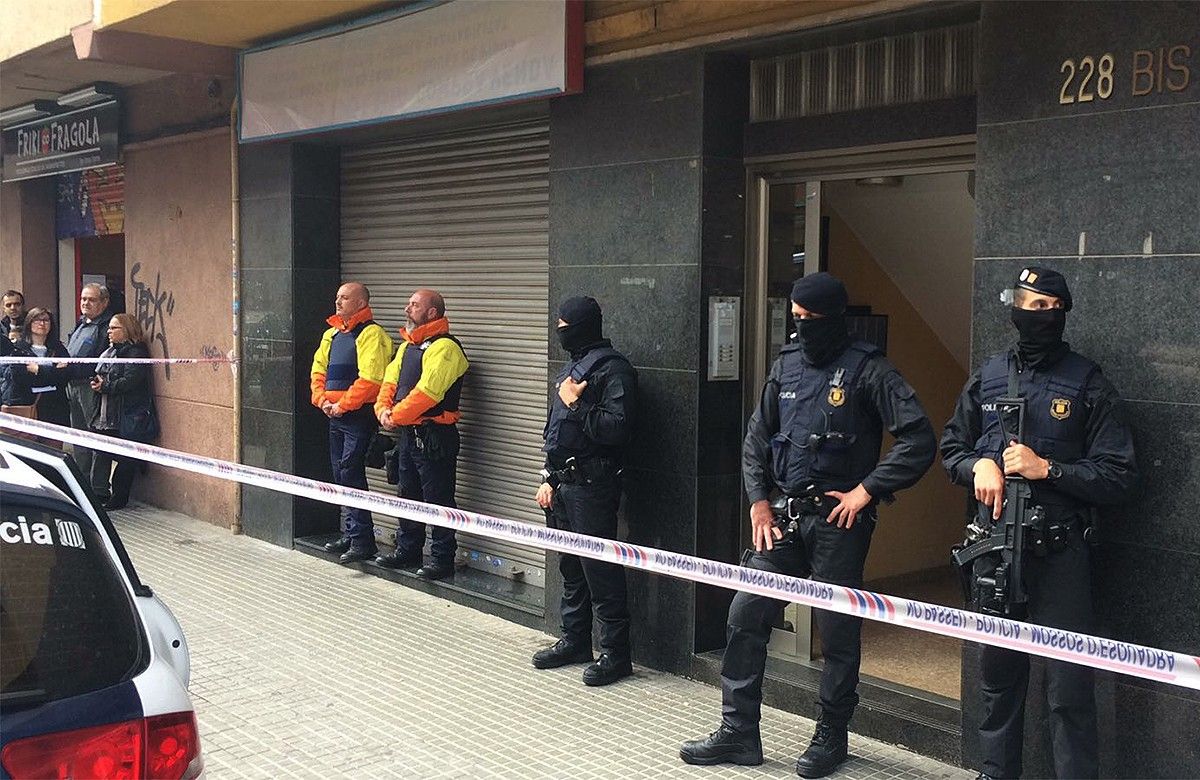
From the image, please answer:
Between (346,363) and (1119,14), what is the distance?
566cm

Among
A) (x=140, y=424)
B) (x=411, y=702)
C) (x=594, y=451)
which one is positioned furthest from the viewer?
(x=140, y=424)

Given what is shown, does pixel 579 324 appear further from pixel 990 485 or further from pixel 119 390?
pixel 119 390

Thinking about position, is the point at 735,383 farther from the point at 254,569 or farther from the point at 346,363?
the point at 254,569

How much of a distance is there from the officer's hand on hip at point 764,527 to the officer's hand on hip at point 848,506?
26 cm

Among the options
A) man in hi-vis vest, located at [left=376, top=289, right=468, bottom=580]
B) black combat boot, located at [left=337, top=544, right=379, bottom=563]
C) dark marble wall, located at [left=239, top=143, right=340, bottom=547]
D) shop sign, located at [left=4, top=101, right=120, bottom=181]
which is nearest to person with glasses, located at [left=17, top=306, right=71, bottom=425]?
shop sign, located at [left=4, top=101, right=120, bottom=181]

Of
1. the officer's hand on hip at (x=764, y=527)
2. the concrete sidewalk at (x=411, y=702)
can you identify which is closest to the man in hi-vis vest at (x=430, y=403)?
the concrete sidewalk at (x=411, y=702)

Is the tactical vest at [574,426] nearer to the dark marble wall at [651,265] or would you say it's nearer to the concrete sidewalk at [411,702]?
the dark marble wall at [651,265]

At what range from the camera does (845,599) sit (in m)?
4.20

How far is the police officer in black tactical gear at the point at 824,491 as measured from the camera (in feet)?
15.9

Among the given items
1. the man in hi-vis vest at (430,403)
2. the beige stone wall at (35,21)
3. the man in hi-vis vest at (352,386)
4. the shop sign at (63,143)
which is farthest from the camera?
the shop sign at (63,143)

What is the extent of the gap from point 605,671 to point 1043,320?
2977 mm

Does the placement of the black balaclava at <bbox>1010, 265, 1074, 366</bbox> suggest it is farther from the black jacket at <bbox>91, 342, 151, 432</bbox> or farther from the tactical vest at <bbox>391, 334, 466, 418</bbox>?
the black jacket at <bbox>91, 342, 151, 432</bbox>

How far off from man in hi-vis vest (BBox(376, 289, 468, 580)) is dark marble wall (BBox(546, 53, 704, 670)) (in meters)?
1.27

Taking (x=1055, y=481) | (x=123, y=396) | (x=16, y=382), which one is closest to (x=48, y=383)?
(x=16, y=382)
